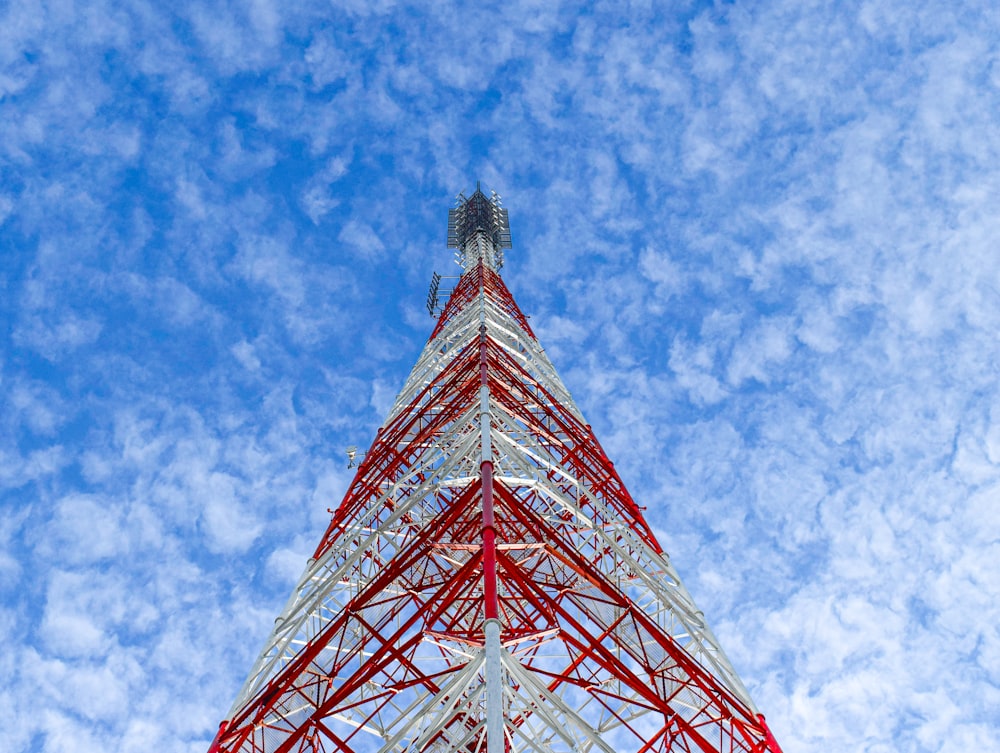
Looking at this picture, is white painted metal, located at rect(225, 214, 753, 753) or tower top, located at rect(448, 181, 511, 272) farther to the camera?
tower top, located at rect(448, 181, 511, 272)

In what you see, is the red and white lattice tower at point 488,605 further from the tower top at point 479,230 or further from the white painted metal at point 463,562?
the tower top at point 479,230

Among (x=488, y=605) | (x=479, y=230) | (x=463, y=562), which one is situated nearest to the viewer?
(x=488, y=605)

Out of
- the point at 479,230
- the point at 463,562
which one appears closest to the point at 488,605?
the point at 463,562

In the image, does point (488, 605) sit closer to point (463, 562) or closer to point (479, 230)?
point (463, 562)

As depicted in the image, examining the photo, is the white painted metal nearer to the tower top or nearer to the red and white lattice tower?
the red and white lattice tower

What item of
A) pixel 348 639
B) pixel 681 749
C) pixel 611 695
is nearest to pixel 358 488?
pixel 348 639

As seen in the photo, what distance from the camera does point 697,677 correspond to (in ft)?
36.0

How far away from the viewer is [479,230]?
38.2 meters

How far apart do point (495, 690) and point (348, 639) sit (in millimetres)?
6257

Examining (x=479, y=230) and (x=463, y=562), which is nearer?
(x=463, y=562)

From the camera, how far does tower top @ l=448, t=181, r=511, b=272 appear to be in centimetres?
3712

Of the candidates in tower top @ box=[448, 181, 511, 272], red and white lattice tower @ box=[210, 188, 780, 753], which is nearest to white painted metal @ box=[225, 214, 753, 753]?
red and white lattice tower @ box=[210, 188, 780, 753]

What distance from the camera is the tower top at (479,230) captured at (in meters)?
37.1

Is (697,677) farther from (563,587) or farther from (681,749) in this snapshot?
(563,587)
